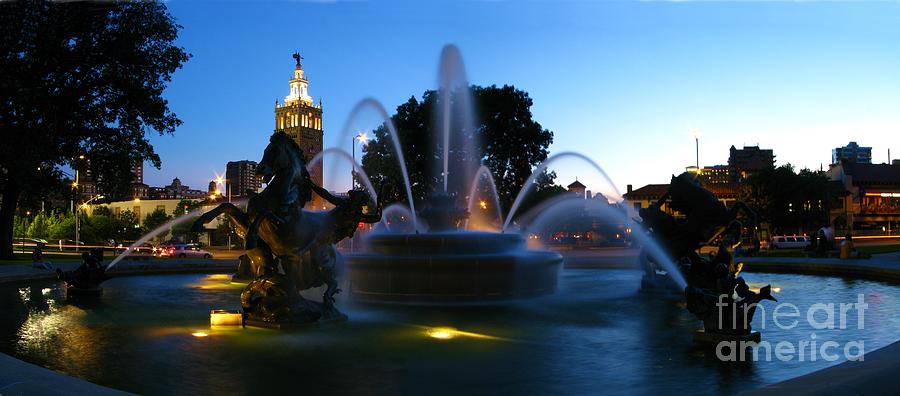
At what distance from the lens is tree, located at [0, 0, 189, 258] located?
31266 millimetres

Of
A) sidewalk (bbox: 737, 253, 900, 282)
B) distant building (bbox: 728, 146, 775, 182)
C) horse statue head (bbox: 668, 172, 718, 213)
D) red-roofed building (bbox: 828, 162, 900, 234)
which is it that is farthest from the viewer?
distant building (bbox: 728, 146, 775, 182)

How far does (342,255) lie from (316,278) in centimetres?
423

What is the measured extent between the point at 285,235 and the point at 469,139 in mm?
38106

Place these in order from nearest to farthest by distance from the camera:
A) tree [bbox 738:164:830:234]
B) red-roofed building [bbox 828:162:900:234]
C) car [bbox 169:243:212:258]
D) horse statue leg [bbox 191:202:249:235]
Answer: horse statue leg [bbox 191:202:249:235] → car [bbox 169:243:212:258] → tree [bbox 738:164:830:234] → red-roofed building [bbox 828:162:900:234]

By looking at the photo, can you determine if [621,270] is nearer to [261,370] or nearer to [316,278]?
[316,278]

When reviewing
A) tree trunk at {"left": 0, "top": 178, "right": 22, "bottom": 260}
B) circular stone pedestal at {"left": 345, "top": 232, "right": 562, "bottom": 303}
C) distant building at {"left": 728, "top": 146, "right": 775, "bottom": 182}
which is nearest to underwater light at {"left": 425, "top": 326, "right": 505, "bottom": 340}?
circular stone pedestal at {"left": 345, "top": 232, "right": 562, "bottom": 303}

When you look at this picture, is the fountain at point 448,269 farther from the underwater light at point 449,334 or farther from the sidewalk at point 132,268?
the sidewalk at point 132,268

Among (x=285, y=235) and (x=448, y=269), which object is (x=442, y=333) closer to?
(x=285, y=235)

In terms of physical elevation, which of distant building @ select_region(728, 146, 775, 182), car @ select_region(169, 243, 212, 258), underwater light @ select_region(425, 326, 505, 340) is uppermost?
distant building @ select_region(728, 146, 775, 182)

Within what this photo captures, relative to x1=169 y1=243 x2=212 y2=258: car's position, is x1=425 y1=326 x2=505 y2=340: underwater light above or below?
above

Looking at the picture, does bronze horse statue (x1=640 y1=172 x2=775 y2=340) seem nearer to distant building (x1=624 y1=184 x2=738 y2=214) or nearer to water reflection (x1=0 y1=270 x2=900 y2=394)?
water reflection (x1=0 y1=270 x2=900 y2=394)

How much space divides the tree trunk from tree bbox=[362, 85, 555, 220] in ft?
73.1

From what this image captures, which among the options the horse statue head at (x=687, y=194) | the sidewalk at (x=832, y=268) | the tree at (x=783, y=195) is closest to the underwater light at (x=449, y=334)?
the horse statue head at (x=687, y=194)

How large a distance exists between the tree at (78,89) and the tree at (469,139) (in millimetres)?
16155
